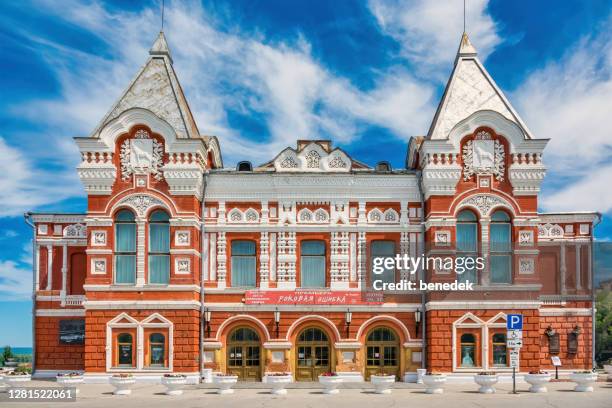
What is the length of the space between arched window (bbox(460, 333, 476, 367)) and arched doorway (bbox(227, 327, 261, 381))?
25.5 ft

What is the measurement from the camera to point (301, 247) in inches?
1211

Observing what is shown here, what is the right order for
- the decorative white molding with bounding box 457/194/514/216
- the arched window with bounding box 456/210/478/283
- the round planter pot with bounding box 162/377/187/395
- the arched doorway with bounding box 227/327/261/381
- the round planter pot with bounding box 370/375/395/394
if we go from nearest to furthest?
1. the round planter pot with bounding box 162/377/187/395
2. the round planter pot with bounding box 370/375/395/394
3. the arched window with bounding box 456/210/478/283
4. the decorative white molding with bounding box 457/194/514/216
5. the arched doorway with bounding box 227/327/261/381

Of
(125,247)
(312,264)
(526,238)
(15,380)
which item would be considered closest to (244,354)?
(312,264)

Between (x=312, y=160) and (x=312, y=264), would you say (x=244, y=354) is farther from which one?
(x=312, y=160)

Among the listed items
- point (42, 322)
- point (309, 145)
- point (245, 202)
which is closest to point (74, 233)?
point (42, 322)

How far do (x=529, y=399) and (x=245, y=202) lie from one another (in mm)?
13023

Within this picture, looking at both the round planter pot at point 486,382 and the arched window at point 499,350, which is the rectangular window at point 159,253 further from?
the arched window at point 499,350

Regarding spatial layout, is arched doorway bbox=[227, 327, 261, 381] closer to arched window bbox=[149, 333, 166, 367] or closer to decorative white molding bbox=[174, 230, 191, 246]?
arched window bbox=[149, 333, 166, 367]

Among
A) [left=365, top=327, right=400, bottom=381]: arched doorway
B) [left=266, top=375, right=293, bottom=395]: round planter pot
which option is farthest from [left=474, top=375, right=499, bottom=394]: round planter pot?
[left=266, top=375, right=293, bottom=395]: round planter pot

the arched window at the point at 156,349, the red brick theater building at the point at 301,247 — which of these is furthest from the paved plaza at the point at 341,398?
the red brick theater building at the point at 301,247

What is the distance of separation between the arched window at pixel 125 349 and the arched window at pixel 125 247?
2.07m

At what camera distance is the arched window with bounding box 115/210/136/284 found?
29938 mm

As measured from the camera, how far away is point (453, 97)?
3138cm

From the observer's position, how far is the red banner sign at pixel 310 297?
98.8 feet
